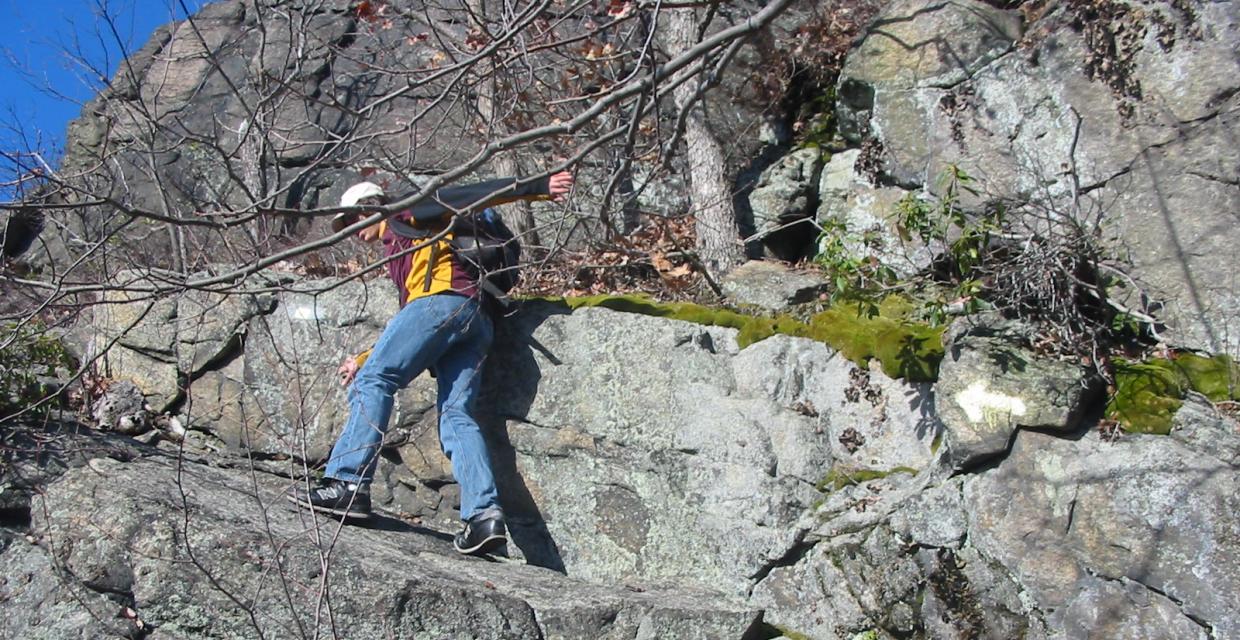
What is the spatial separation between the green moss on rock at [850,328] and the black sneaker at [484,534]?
1.63m

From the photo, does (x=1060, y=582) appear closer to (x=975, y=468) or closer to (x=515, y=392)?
(x=975, y=468)

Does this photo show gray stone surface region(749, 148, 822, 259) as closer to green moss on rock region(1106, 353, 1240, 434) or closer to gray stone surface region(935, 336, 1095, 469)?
gray stone surface region(935, 336, 1095, 469)

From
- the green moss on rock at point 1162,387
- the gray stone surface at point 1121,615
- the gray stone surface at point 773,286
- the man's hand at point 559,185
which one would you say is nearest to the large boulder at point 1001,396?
the green moss on rock at point 1162,387

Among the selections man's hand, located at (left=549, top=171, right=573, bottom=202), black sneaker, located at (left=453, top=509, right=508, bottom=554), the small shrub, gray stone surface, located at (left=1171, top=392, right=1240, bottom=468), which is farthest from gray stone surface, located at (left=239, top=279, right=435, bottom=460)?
gray stone surface, located at (left=1171, top=392, right=1240, bottom=468)

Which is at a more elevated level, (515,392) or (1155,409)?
(515,392)

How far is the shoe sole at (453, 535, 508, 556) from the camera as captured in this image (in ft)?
18.3

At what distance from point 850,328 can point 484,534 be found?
7.78 feet

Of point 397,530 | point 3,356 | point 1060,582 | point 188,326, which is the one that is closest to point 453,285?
point 397,530

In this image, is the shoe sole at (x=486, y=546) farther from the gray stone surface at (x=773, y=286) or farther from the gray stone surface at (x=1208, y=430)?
the gray stone surface at (x=1208, y=430)

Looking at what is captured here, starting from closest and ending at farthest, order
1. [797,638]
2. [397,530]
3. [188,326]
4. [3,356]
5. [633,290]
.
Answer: [797,638] < [397,530] < [3,356] < [188,326] < [633,290]

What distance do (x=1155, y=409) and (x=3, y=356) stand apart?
6.31m

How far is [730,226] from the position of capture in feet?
27.4

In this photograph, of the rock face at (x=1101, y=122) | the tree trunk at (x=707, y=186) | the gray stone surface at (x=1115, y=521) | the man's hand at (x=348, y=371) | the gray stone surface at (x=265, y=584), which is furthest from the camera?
the tree trunk at (x=707, y=186)

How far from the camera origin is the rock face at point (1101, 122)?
5.76 metres
